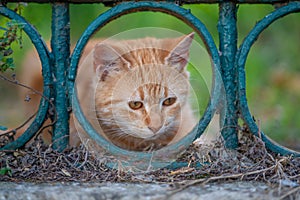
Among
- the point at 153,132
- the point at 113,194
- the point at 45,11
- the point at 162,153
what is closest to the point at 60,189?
the point at 113,194

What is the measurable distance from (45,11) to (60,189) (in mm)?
2107

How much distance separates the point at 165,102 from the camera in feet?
9.02

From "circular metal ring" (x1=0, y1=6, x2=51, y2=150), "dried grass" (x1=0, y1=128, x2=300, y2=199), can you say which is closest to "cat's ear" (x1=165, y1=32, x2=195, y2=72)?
"dried grass" (x1=0, y1=128, x2=300, y2=199)

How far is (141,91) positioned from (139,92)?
1cm

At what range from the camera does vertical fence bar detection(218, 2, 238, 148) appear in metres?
2.30

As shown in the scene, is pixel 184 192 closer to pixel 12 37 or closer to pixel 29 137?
pixel 29 137

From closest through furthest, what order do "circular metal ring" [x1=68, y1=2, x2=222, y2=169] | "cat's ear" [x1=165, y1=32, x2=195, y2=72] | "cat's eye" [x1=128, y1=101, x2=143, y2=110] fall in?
"circular metal ring" [x1=68, y1=2, x2=222, y2=169] < "cat's ear" [x1=165, y1=32, x2=195, y2=72] < "cat's eye" [x1=128, y1=101, x2=143, y2=110]

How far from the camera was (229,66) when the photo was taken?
7.56ft

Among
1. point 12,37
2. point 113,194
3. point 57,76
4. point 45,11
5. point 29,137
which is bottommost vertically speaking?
point 113,194

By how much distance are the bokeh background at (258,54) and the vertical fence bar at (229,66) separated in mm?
1235

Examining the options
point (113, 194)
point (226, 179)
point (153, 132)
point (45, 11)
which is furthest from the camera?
point (45, 11)

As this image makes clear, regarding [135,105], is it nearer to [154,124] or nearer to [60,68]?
[154,124]

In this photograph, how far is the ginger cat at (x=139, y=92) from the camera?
8.75 feet

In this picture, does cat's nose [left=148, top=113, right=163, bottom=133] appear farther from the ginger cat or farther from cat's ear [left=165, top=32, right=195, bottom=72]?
cat's ear [left=165, top=32, right=195, bottom=72]
